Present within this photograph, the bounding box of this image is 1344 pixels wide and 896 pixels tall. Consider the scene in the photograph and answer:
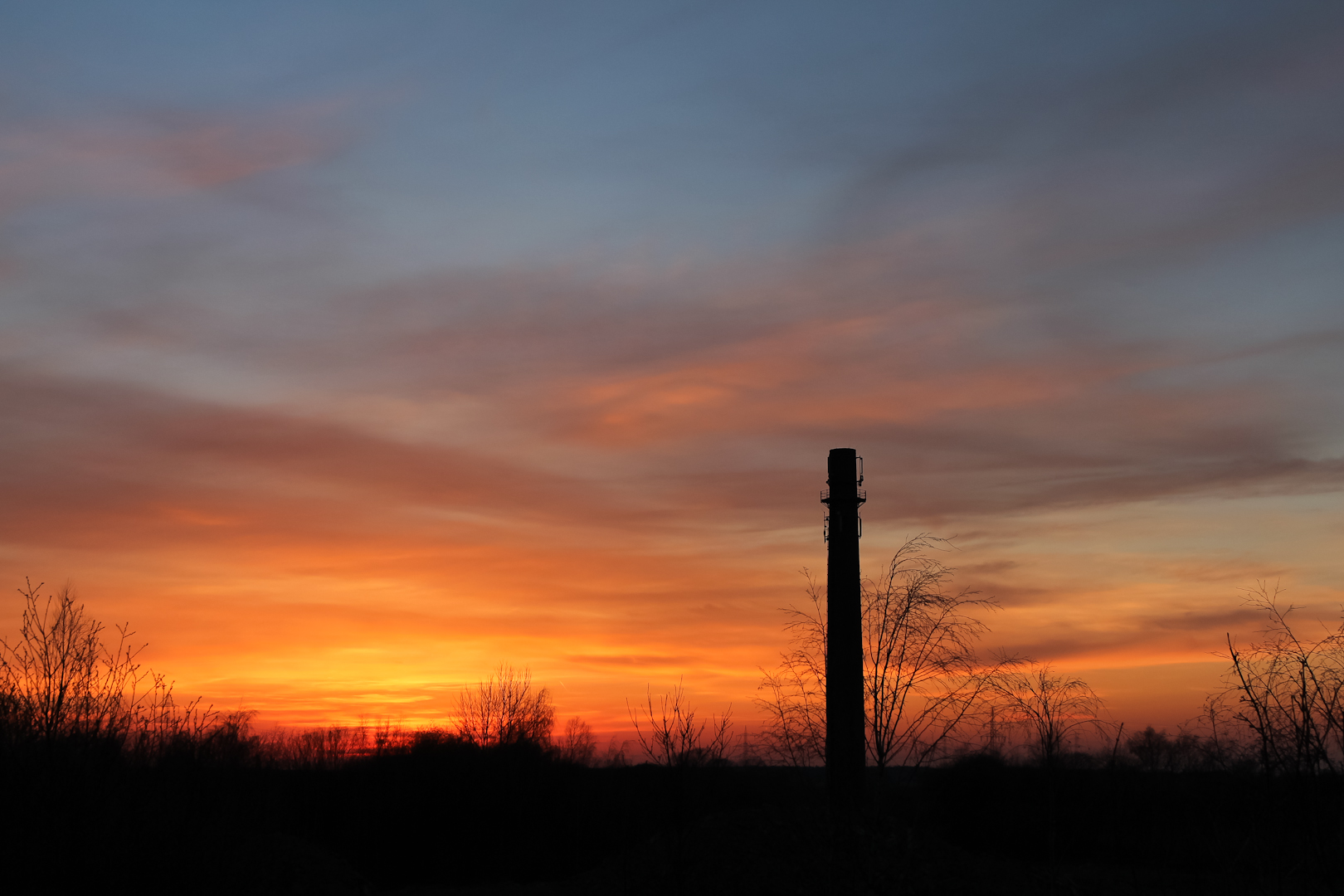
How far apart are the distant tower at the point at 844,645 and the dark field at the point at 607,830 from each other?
3.53 feet

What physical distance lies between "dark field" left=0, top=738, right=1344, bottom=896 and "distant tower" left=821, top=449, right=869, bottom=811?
42.4 inches

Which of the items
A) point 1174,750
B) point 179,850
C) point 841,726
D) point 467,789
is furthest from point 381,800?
point 1174,750

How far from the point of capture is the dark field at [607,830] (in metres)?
14.7

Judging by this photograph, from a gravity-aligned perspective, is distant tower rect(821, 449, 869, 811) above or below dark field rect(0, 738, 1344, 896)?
above

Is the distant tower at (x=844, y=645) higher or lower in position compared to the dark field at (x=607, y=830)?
higher

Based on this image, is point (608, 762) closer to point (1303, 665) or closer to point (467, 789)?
point (467, 789)

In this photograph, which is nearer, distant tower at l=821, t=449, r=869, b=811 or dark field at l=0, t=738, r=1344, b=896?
dark field at l=0, t=738, r=1344, b=896

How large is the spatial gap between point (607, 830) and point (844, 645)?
18.8 meters

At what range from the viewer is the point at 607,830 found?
41.1 meters

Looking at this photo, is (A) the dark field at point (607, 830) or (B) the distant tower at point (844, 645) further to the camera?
(B) the distant tower at point (844, 645)

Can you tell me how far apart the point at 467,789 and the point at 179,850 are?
27403 millimetres

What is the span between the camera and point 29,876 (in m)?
15.0

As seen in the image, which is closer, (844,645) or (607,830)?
(844,645)

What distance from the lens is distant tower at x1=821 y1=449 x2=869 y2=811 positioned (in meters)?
26.2
